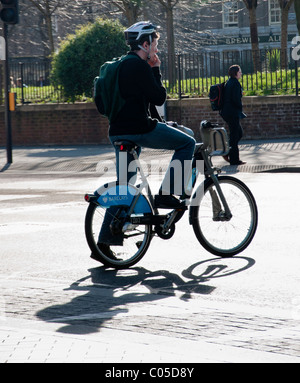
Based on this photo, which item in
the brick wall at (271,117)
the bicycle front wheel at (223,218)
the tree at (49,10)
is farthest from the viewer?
the tree at (49,10)

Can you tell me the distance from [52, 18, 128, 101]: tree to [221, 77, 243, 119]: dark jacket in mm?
7089

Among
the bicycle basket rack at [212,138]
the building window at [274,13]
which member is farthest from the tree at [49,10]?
the bicycle basket rack at [212,138]

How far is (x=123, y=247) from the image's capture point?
6855 millimetres

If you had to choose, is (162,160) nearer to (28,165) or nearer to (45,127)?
(28,165)

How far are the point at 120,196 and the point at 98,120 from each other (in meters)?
16.1

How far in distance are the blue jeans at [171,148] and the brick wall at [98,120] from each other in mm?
14616

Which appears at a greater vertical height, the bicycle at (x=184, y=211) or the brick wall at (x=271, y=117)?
the brick wall at (x=271, y=117)

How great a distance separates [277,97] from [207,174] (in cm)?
1451

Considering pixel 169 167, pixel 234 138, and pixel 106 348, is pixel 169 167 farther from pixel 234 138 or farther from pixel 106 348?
pixel 234 138

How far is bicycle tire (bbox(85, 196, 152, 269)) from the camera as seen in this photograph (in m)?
6.68

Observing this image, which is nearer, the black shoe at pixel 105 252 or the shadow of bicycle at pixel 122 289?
the shadow of bicycle at pixel 122 289

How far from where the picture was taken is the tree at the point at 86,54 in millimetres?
22266

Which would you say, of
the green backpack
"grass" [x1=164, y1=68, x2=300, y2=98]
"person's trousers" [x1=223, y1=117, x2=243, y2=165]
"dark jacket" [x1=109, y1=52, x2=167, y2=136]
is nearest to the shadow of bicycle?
"dark jacket" [x1=109, y1=52, x2=167, y2=136]

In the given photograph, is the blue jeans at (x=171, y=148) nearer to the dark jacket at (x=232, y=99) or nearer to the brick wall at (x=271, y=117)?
the dark jacket at (x=232, y=99)
